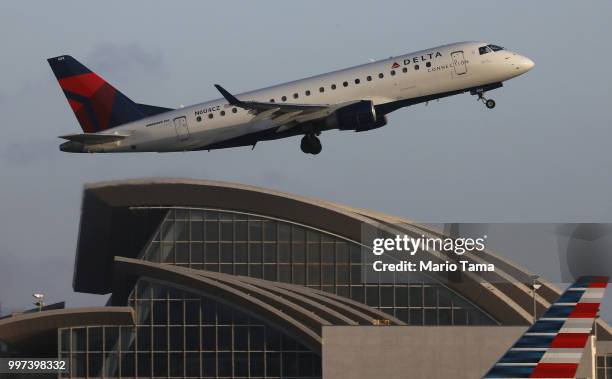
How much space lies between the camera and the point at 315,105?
68188 millimetres

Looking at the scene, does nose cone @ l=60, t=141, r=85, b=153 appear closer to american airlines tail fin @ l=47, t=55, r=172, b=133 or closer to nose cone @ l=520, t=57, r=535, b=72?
american airlines tail fin @ l=47, t=55, r=172, b=133

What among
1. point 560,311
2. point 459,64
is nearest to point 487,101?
point 459,64

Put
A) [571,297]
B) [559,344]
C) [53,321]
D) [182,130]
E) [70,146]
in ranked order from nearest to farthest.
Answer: [571,297]
[559,344]
[70,146]
[182,130]
[53,321]

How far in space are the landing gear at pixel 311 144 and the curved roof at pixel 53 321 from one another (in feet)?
41.5

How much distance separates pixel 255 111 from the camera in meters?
68.6

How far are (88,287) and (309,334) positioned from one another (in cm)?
2321

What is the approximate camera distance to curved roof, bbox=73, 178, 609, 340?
250 ft

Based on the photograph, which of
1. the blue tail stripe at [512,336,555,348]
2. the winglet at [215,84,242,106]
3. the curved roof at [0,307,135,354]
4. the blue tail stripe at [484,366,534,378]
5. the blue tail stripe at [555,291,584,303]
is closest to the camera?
the blue tail stripe at [555,291,584,303]

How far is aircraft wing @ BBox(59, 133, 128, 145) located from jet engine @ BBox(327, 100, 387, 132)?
11.8 metres

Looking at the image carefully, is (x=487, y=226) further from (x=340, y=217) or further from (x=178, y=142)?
(x=178, y=142)

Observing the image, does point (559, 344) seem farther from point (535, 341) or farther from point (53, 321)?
point (53, 321)

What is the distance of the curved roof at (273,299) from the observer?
70.2 meters

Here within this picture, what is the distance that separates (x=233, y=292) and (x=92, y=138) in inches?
430

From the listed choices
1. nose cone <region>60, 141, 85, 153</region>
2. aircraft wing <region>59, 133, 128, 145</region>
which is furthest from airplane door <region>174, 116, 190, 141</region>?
nose cone <region>60, 141, 85, 153</region>
